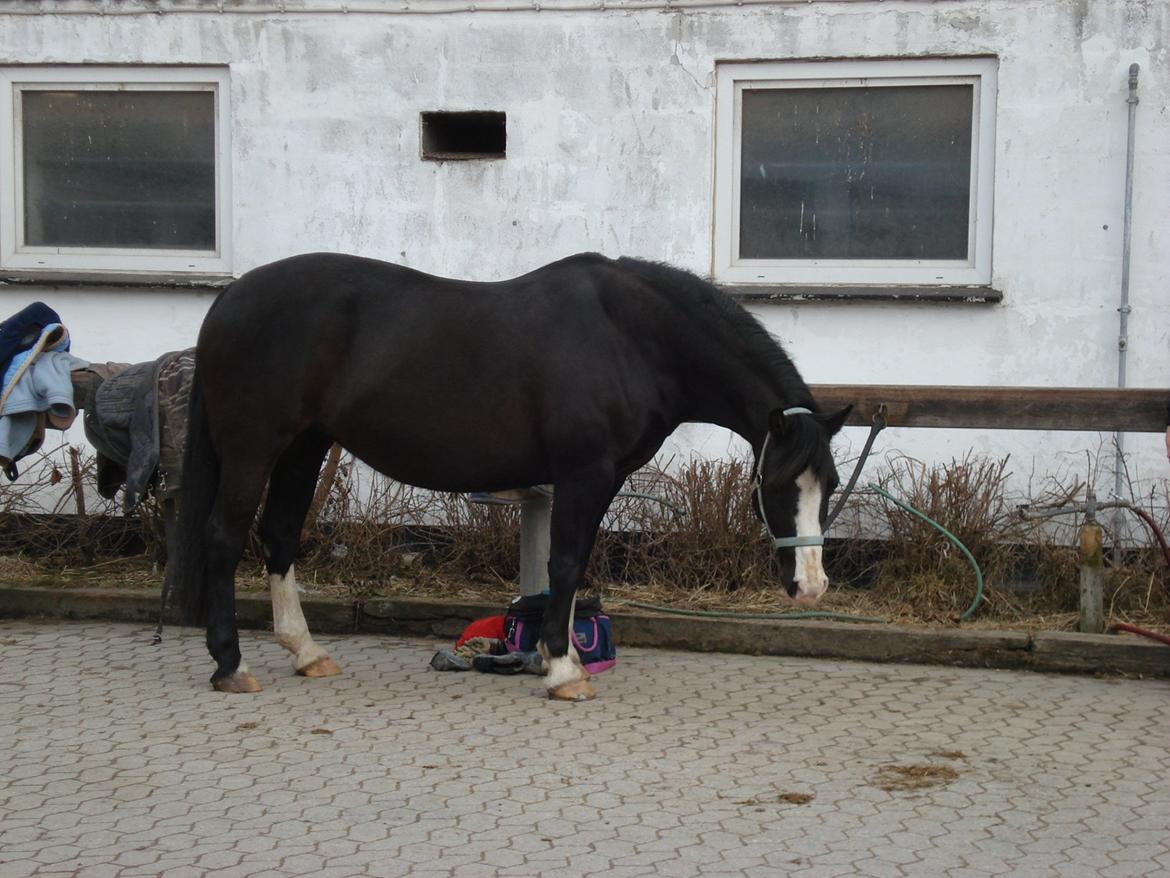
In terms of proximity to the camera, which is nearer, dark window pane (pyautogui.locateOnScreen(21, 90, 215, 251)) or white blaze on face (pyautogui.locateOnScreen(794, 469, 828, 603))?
white blaze on face (pyautogui.locateOnScreen(794, 469, 828, 603))

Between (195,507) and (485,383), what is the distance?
4.57 feet

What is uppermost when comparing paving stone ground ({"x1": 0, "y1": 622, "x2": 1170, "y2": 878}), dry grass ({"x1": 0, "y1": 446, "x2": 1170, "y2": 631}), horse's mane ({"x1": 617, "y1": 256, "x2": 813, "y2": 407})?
horse's mane ({"x1": 617, "y1": 256, "x2": 813, "y2": 407})

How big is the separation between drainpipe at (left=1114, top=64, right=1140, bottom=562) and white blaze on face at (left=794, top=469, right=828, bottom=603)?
2704 millimetres

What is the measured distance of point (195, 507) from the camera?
19.5 feet

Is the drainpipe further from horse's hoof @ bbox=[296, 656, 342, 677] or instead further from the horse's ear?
horse's hoof @ bbox=[296, 656, 342, 677]

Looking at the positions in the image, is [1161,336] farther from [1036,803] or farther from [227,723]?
[227,723]

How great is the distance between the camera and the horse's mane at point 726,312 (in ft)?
18.3

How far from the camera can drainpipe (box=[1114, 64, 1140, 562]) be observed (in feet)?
24.0

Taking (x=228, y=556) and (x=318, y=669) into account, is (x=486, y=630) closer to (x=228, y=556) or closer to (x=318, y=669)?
(x=318, y=669)

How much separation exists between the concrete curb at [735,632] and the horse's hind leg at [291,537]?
78cm

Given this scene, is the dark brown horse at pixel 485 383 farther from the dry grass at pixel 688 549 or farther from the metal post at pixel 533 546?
the dry grass at pixel 688 549

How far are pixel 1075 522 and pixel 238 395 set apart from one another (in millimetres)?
4257

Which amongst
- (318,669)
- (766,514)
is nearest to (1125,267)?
(766,514)

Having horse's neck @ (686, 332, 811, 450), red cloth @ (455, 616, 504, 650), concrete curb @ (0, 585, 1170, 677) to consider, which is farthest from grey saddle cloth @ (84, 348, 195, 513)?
horse's neck @ (686, 332, 811, 450)
